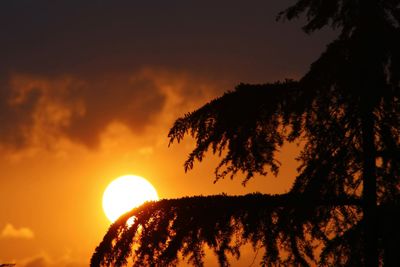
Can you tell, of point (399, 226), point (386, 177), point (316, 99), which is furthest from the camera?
point (386, 177)

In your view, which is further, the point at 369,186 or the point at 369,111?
the point at 369,186

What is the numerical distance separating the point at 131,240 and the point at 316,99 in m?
3.05

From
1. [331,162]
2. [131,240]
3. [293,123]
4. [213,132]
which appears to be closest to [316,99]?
[293,123]

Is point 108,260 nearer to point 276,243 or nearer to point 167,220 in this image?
point 167,220

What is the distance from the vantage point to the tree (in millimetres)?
7152

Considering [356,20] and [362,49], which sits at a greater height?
[356,20]

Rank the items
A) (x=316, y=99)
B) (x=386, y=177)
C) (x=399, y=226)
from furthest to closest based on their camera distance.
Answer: (x=386, y=177)
(x=316, y=99)
(x=399, y=226)

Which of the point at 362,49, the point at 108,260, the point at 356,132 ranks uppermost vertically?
the point at 362,49

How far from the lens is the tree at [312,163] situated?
282 inches

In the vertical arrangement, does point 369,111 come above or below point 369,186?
above

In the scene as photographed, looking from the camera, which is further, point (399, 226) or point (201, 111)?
point (201, 111)

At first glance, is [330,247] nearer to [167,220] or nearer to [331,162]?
[331,162]

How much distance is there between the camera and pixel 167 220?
304 inches

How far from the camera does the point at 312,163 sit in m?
7.78
